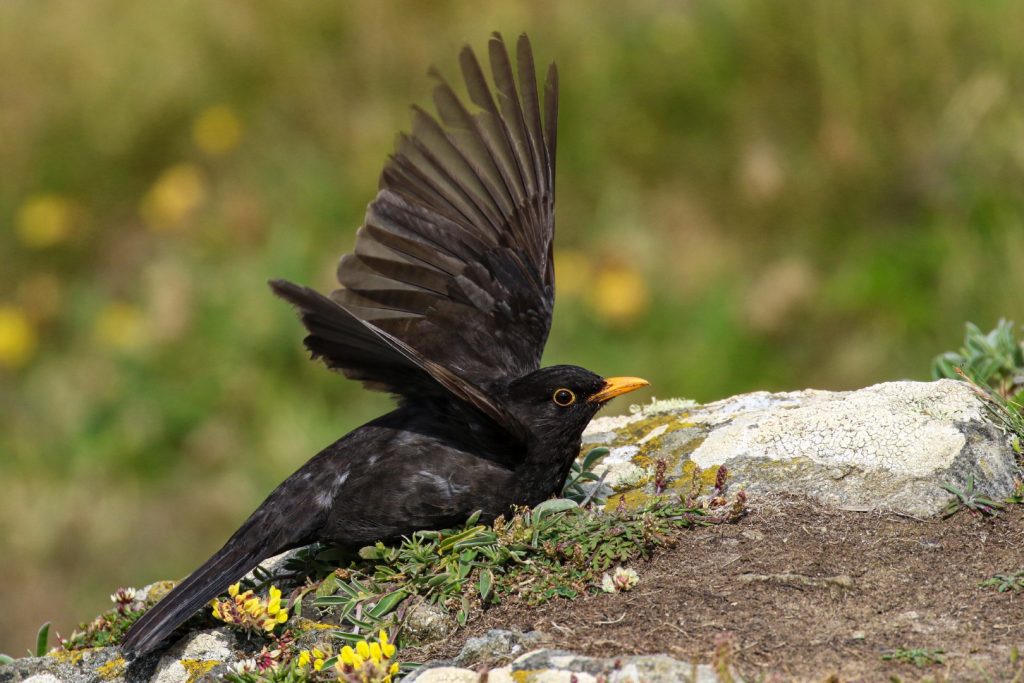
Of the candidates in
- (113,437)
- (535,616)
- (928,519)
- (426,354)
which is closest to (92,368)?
(113,437)

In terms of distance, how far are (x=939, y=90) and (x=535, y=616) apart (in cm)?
608

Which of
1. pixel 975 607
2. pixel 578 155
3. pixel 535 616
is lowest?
pixel 535 616

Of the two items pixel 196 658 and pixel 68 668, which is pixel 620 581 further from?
pixel 68 668

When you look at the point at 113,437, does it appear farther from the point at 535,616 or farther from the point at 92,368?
the point at 535,616

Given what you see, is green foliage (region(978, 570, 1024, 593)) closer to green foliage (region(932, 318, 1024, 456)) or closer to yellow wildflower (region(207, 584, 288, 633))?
green foliage (region(932, 318, 1024, 456))

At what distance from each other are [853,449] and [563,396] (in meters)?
1.14

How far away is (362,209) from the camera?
9.40 m

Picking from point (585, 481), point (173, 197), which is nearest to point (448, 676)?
point (585, 481)

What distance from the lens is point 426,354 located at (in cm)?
536

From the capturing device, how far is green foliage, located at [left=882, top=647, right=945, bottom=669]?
339cm

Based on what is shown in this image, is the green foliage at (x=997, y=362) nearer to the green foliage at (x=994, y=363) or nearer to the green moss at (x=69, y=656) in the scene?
the green foliage at (x=994, y=363)

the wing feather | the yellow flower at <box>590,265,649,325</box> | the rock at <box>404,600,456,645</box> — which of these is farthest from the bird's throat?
→ the yellow flower at <box>590,265,649,325</box>

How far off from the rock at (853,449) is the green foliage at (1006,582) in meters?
0.39

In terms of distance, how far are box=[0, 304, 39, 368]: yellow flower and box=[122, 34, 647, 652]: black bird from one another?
502cm
